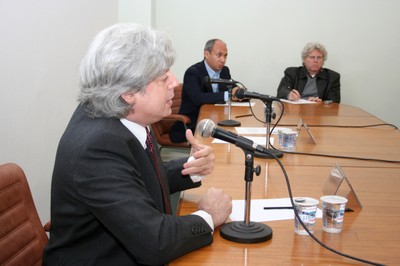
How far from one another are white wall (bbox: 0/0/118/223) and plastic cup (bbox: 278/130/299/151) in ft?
4.81

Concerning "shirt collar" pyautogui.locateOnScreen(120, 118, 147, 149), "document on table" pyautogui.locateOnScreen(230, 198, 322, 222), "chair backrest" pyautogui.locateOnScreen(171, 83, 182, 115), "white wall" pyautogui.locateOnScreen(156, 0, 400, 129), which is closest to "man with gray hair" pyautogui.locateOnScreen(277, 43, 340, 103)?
"white wall" pyautogui.locateOnScreen(156, 0, 400, 129)

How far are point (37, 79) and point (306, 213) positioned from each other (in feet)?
6.68

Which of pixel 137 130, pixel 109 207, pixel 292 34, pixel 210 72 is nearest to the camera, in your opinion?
pixel 109 207

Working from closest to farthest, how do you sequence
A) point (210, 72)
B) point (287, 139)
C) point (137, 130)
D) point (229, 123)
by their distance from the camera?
point (137, 130)
point (287, 139)
point (229, 123)
point (210, 72)

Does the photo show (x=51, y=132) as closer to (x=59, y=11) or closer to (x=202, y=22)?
(x=59, y=11)

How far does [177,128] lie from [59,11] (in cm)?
161

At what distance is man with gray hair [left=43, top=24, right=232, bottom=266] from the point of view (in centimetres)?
122

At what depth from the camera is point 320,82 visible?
5.16 meters

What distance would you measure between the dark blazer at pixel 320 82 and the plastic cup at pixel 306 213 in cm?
366

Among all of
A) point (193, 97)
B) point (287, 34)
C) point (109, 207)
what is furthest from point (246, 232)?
point (287, 34)

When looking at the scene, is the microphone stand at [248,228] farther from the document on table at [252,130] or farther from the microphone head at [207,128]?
the document on table at [252,130]

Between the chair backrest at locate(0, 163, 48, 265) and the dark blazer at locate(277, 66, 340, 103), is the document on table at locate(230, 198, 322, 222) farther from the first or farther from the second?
the dark blazer at locate(277, 66, 340, 103)

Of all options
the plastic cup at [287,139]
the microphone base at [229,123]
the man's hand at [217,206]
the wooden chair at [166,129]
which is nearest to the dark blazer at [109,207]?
the man's hand at [217,206]

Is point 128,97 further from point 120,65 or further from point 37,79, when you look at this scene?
point 37,79
